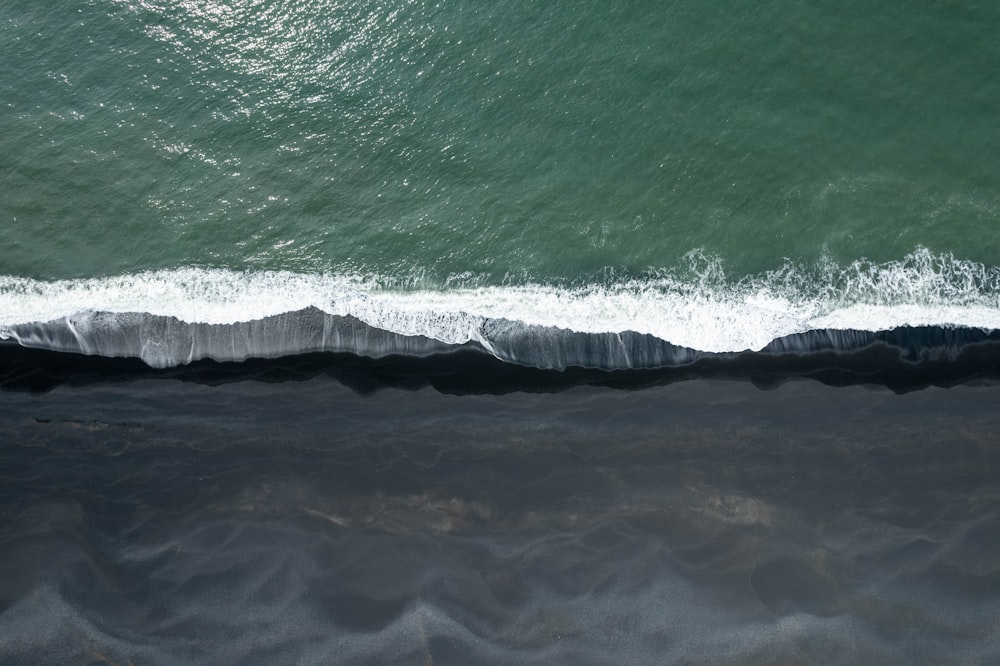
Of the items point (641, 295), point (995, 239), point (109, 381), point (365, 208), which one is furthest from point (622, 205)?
point (109, 381)

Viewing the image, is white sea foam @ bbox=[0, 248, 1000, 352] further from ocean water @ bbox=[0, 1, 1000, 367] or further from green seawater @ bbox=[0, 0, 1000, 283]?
green seawater @ bbox=[0, 0, 1000, 283]

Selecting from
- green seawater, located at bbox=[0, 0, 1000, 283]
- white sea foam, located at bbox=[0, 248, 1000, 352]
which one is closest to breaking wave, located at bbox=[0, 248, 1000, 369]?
white sea foam, located at bbox=[0, 248, 1000, 352]

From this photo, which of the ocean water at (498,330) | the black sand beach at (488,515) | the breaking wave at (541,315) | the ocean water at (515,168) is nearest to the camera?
the black sand beach at (488,515)

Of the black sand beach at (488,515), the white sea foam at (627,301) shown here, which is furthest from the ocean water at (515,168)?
the black sand beach at (488,515)

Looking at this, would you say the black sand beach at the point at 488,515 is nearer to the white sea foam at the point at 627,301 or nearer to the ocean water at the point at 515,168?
the white sea foam at the point at 627,301

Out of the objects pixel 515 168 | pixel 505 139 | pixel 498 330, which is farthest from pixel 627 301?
pixel 505 139

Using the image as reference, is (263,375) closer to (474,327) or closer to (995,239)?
(474,327)
